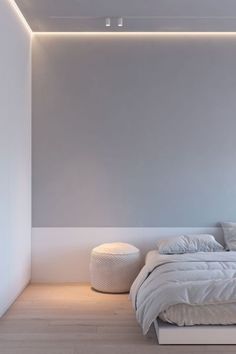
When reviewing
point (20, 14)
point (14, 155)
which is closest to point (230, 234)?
point (14, 155)

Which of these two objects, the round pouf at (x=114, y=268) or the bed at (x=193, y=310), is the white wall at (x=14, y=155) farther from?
the bed at (x=193, y=310)

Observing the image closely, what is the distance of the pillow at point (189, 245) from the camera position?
422 centimetres

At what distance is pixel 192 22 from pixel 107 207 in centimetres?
230

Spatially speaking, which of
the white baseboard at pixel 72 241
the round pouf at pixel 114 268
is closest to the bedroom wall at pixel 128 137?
the white baseboard at pixel 72 241

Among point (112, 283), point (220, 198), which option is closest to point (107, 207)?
point (112, 283)

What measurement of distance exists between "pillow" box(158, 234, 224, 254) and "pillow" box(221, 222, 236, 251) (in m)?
0.17

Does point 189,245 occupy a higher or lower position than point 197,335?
higher

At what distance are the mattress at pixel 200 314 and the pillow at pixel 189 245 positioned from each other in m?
1.16

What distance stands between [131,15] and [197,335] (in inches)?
126

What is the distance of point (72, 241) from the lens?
4.85 metres

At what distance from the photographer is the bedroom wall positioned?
15.9 feet

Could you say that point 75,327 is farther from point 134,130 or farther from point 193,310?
point 134,130

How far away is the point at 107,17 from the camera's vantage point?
437 centimetres

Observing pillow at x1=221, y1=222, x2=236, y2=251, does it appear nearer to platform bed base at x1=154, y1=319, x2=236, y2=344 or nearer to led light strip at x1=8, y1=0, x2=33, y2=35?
platform bed base at x1=154, y1=319, x2=236, y2=344
